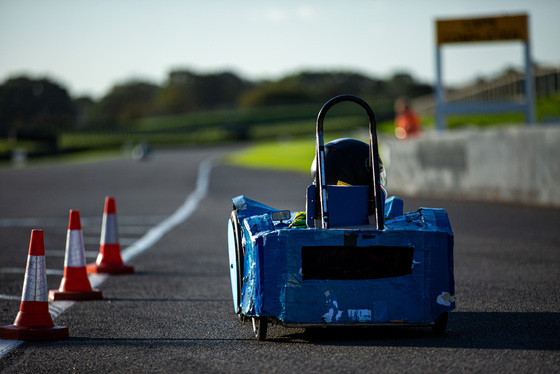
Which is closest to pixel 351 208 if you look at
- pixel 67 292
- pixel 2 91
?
pixel 67 292

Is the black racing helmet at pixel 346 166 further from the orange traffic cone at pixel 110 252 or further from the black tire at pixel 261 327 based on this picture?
the orange traffic cone at pixel 110 252

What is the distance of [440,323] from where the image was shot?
5.21 meters

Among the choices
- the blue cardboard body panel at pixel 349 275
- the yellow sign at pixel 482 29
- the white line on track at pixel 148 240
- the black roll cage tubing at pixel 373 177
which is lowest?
the white line on track at pixel 148 240

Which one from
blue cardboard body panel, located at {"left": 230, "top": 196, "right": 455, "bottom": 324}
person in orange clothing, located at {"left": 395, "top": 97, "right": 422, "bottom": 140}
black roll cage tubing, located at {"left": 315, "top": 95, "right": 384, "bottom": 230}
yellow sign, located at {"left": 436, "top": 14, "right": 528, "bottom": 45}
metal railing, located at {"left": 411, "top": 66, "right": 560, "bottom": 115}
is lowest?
blue cardboard body panel, located at {"left": 230, "top": 196, "right": 455, "bottom": 324}

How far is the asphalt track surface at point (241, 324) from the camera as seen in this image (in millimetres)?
4605

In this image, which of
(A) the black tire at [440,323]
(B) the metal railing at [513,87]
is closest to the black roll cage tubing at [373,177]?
(A) the black tire at [440,323]

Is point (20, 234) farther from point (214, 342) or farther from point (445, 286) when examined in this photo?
point (445, 286)

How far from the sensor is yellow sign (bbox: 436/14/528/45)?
21.5 metres

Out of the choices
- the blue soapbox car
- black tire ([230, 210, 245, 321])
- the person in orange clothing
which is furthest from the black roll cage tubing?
the person in orange clothing

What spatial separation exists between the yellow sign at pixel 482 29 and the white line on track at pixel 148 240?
7450mm

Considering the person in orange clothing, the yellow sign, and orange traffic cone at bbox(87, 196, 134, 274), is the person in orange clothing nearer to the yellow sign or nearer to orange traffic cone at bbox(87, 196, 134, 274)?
the yellow sign

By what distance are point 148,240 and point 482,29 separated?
44.1 feet

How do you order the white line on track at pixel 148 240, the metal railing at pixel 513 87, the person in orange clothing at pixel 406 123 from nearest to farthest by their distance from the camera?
the white line on track at pixel 148 240
the person in orange clothing at pixel 406 123
the metal railing at pixel 513 87

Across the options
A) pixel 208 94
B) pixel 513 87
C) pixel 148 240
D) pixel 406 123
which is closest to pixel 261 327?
pixel 148 240
